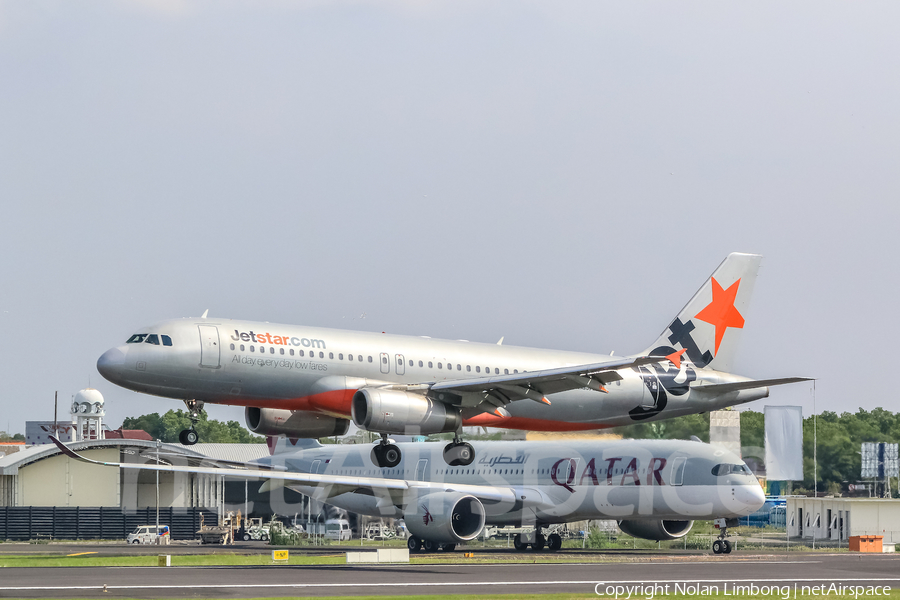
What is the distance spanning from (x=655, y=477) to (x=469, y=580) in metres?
19.7

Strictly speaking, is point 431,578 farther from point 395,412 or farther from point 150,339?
point 150,339

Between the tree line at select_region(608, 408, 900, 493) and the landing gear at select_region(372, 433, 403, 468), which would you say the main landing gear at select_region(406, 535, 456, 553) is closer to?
the tree line at select_region(608, 408, 900, 493)

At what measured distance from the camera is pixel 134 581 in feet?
130

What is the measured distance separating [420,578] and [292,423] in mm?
8061

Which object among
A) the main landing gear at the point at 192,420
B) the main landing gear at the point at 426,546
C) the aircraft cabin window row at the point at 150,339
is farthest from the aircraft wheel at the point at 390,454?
the main landing gear at the point at 426,546

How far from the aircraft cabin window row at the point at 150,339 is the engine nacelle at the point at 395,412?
6.57 m

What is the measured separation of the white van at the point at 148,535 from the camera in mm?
77625

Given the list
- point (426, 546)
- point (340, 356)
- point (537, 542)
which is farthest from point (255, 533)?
point (340, 356)

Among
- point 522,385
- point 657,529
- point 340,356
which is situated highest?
point 340,356

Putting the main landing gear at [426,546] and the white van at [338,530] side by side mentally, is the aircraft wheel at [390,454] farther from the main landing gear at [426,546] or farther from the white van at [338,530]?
the white van at [338,530]

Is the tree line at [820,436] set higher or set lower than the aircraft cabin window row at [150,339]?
lower

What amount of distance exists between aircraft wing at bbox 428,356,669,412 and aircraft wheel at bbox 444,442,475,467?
1.66m

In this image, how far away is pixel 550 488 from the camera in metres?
64.2

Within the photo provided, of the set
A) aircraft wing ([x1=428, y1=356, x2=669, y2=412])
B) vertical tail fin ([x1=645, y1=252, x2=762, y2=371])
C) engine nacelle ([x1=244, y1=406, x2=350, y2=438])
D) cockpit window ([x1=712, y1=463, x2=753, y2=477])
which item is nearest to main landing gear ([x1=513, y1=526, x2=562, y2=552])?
cockpit window ([x1=712, y1=463, x2=753, y2=477])
